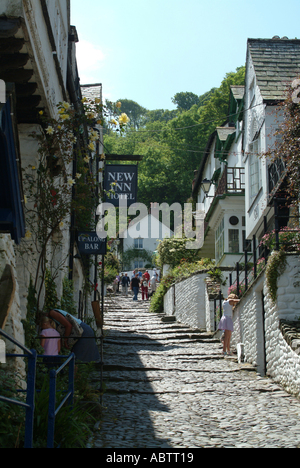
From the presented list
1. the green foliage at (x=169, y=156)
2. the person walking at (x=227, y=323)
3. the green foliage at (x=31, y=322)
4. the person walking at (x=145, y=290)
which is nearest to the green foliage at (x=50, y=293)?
the green foliage at (x=31, y=322)

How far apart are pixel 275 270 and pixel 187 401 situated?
322 cm

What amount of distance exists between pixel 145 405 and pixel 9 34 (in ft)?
18.5

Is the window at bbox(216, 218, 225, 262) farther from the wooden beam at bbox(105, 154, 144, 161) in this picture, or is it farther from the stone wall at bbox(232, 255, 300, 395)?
the stone wall at bbox(232, 255, 300, 395)

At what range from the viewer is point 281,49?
17891mm

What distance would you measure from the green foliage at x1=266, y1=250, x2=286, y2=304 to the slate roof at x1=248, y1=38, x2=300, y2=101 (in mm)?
7162

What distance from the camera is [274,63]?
1739 centimetres

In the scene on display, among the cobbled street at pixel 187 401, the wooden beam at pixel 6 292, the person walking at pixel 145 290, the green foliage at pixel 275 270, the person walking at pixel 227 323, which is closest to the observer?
the wooden beam at pixel 6 292

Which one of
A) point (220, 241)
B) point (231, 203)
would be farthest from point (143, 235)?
point (231, 203)

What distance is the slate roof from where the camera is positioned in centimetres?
1642

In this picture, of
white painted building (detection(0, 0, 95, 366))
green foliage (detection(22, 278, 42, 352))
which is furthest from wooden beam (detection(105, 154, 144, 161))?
green foliage (detection(22, 278, 42, 352))

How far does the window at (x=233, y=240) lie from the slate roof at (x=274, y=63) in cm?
635

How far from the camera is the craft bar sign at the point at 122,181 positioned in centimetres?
1379

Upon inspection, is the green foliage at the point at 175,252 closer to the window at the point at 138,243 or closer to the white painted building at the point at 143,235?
the white painted building at the point at 143,235

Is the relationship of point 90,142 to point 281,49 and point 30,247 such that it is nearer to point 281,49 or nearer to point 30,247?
point 30,247
